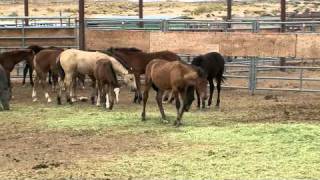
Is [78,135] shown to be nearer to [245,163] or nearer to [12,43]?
[245,163]

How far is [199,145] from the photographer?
835 centimetres

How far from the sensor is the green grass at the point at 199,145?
679 centimetres

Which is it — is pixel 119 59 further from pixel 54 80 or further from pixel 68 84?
pixel 54 80

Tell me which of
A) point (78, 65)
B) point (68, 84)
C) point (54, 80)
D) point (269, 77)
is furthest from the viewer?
point (269, 77)

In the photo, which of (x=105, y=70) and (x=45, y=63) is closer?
(x=105, y=70)

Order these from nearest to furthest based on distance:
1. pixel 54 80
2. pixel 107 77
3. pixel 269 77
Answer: pixel 107 77, pixel 54 80, pixel 269 77

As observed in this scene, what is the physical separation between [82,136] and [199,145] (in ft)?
6.34

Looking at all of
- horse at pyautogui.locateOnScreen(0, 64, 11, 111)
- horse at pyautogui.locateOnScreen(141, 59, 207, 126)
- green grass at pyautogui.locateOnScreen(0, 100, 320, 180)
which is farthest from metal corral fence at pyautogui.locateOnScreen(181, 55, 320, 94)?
horse at pyautogui.locateOnScreen(0, 64, 11, 111)

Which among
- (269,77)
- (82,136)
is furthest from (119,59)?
(269,77)

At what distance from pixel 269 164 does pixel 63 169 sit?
92.5 inches

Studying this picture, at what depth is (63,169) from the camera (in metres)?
7.02

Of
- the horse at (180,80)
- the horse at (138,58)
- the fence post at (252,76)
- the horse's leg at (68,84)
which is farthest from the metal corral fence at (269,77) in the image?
the horse at (180,80)

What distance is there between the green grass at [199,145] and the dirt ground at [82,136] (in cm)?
6

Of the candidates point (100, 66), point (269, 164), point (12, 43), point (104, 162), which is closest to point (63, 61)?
point (100, 66)
